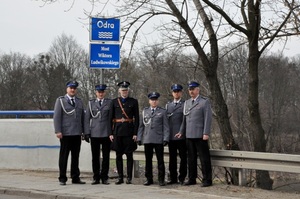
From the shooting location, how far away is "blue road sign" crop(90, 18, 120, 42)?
33.5 feet

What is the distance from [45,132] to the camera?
11453 millimetres

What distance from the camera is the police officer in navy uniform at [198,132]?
348 inches

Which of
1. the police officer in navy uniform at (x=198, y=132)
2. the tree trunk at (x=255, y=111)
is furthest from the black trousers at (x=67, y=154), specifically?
the tree trunk at (x=255, y=111)

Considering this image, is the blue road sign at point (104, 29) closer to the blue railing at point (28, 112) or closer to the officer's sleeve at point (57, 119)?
the officer's sleeve at point (57, 119)

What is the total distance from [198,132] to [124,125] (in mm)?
1500

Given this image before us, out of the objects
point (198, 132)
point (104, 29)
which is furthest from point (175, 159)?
point (104, 29)

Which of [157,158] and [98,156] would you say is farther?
[98,156]

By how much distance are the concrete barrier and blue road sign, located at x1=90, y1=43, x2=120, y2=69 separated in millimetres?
2291

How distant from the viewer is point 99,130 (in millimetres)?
9453

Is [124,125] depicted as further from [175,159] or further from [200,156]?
[200,156]

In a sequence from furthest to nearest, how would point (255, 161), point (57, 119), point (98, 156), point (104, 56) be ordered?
point (104, 56), point (98, 156), point (57, 119), point (255, 161)

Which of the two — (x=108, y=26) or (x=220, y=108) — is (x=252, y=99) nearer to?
(x=220, y=108)

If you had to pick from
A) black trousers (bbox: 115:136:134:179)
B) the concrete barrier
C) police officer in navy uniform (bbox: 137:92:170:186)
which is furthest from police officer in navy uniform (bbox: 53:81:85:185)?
the concrete barrier

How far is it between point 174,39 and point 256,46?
2409 millimetres
